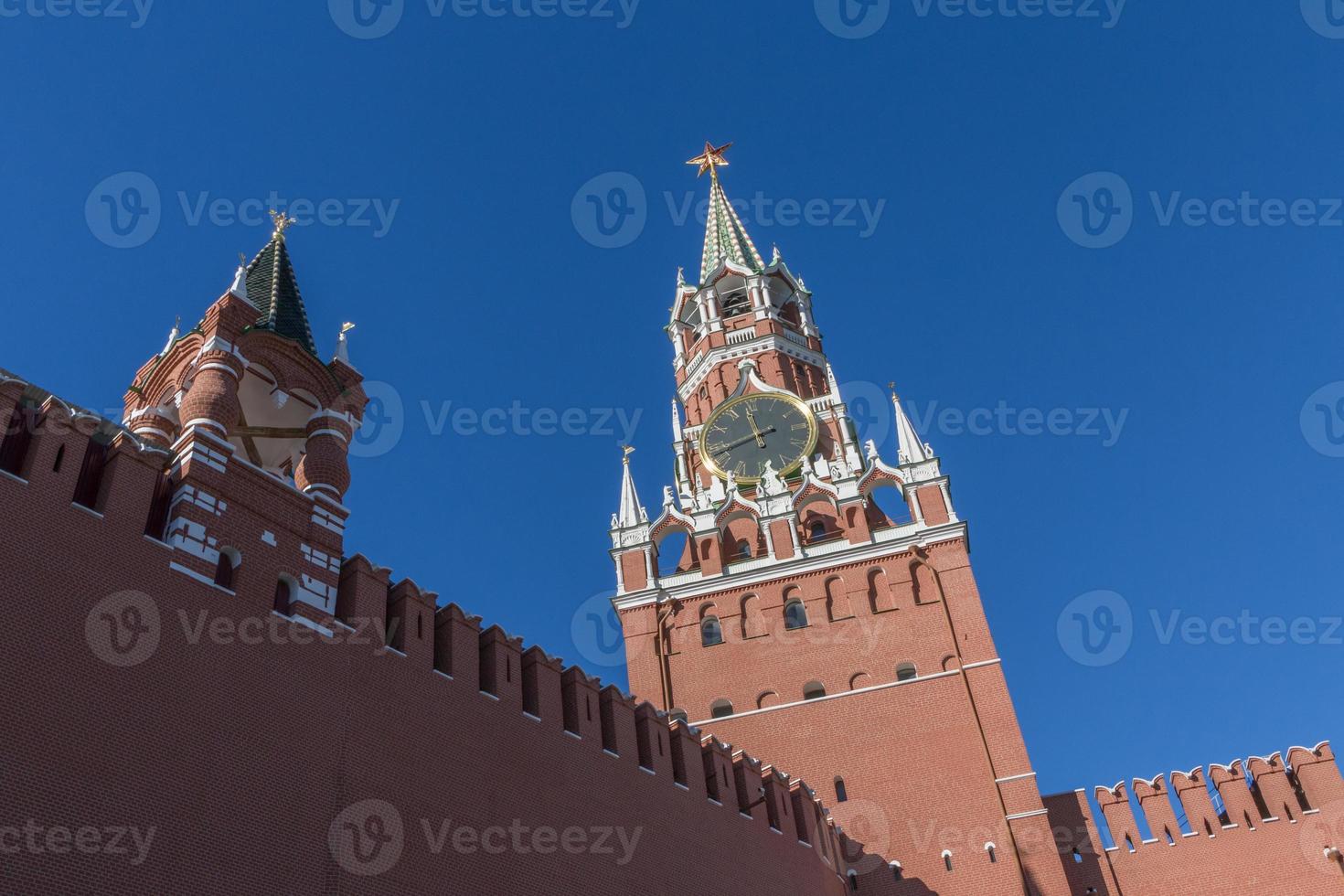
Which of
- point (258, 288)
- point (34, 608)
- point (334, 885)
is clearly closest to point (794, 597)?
point (258, 288)

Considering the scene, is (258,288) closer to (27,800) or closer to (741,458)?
(27,800)

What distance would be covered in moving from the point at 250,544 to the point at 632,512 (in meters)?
22.2

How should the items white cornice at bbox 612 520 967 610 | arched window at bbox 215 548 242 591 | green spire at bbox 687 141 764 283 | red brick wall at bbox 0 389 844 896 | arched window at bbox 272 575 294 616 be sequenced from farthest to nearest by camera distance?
green spire at bbox 687 141 764 283
white cornice at bbox 612 520 967 610
arched window at bbox 272 575 294 616
arched window at bbox 215 548 242 591
red brick wall at bbox 0 389 844 896

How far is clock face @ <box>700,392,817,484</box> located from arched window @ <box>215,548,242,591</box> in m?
25.1

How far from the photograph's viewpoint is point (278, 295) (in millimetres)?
19703

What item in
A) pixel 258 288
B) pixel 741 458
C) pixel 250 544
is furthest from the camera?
pixel 741 458

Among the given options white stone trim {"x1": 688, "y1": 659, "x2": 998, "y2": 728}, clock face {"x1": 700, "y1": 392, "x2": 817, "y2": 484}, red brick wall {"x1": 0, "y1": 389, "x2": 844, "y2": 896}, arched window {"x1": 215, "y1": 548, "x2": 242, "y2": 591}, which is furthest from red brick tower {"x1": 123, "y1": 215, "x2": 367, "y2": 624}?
clock face {"x1": 700, "y1": 392, "x2": 817, "y2": 484}

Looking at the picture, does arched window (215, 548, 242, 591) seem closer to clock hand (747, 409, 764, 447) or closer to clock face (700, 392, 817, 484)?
clock face (700, 392, 817, 484)

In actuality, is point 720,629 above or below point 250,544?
above

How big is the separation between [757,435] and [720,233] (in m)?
15.6

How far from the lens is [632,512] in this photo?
37.2m

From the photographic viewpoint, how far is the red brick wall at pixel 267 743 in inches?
465

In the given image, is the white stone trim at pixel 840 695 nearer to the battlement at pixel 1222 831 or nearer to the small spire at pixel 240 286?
the battlement at pixel 1222 831

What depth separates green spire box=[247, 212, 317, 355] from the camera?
18.9 m
